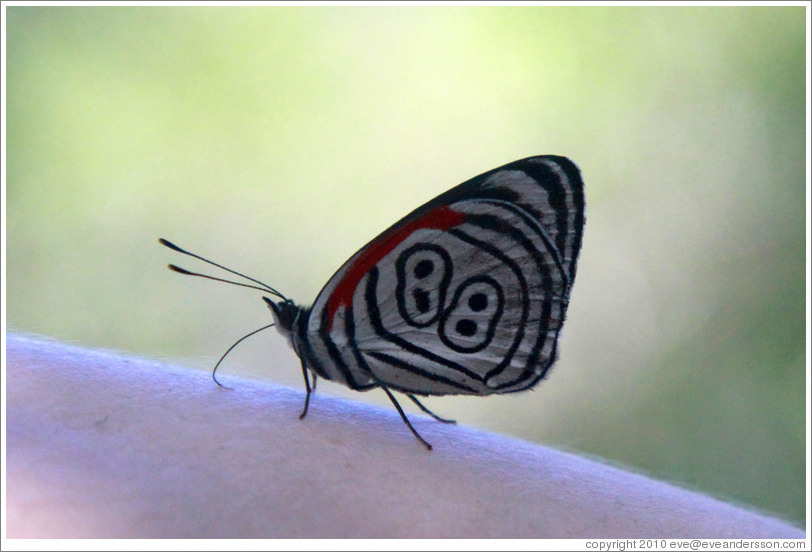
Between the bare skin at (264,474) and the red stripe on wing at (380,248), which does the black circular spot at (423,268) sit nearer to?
the red stripe on wing at (380,248)

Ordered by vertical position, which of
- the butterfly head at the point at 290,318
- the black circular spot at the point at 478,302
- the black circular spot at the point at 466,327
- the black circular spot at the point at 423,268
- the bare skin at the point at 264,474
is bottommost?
the bare skin at the point at 264,474

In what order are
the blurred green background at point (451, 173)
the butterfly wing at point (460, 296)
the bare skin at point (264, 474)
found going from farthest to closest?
the blurred green background at point (451, 173) → the butterfly wing at point (460, 296) → the bare skin at point (264, 474)

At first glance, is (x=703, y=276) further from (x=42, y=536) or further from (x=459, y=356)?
(x=42, y=536)

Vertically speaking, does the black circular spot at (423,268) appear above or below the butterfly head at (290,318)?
above

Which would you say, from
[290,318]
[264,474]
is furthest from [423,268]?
[264,474]

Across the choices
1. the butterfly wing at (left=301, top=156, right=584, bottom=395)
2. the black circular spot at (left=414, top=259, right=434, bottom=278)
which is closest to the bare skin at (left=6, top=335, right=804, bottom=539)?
the butterfly wing at (left=301, top=156, right=584, bottom=395)

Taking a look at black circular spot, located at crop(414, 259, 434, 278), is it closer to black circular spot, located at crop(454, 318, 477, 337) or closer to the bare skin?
black circular spot, located at crop(454, 318, 477, 337)

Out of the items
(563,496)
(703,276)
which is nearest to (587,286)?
(703,276)

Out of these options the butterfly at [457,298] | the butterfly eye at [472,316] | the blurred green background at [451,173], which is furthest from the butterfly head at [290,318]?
the blurred green background at [451,173]
